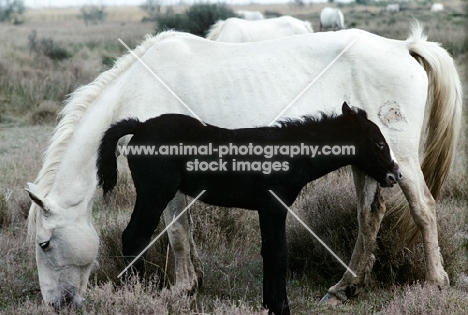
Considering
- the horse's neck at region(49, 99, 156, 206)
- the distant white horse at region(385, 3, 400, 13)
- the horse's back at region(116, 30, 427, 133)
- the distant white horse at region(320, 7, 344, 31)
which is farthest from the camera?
the distant white horse at region(385, 3, 400, 13)

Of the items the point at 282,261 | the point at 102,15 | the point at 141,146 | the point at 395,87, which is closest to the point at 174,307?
the point at 282,261

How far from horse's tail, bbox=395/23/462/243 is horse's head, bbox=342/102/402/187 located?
45.0 inches

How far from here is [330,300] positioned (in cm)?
486

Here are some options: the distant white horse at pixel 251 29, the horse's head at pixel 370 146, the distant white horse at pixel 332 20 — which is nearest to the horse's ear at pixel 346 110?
the horse's head at pixel 370 146

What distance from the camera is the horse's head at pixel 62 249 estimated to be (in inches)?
162

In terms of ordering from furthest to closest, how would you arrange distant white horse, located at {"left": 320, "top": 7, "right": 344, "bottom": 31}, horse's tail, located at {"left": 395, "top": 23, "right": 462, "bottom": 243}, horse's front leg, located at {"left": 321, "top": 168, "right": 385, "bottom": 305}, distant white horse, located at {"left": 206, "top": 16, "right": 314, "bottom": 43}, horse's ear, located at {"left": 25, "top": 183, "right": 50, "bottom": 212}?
distant white horse, located at {"left": 320, "top": 7, "right": 344, "bottom": 31} < distant white horse, located at {"left": 206, "top": 16, "right": 314, "bottom": 43} < horse's tail, located at {"left": 395, "top": 23, "right": 462, "bottom": 243} < horse's front leg, located at {"left": 321, "top": 168, "right": 385, "bottom": 305} < horse's ear, located at {"left": 25, "top": 183, "right": 50, "bottom": 212}

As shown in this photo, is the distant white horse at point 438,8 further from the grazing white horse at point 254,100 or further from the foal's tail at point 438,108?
the grazing white horse at point 254,100

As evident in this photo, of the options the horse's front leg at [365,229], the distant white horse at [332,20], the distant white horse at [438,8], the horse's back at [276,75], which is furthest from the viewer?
the distant white horse at [438,8]

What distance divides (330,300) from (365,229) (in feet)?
2.07

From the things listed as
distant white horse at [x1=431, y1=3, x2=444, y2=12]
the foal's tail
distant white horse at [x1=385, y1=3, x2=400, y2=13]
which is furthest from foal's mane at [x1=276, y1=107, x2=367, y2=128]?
distant white horse at [x1=385, y1=3, x2=400, y2=13]

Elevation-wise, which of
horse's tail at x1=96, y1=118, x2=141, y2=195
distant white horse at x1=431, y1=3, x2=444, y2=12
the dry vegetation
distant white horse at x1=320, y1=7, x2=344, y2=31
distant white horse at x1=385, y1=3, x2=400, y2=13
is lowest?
distant white horse at x1=385, y1=3, x2=400, y2=13

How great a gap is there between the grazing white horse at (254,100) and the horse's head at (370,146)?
22.0 inches

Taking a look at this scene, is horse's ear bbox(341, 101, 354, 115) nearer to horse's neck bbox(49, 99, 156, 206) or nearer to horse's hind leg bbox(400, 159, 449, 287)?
horse's hind leg bbox(400, 159, 449, 287)

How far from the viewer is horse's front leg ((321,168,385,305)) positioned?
498 cm
